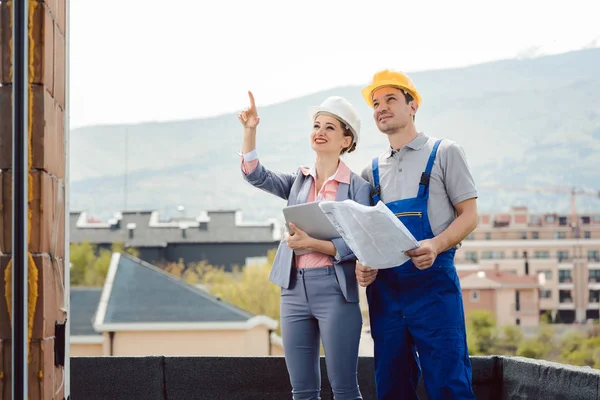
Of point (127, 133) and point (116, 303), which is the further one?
point (127, 133)

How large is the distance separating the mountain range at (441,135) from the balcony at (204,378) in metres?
62.0

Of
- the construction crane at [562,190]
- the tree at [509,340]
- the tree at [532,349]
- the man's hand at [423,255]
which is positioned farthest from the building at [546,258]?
the man's hand at [423,255]

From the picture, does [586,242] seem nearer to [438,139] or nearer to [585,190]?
[585,190]

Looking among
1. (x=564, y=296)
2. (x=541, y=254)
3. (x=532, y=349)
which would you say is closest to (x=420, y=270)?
(x=532, y=349)

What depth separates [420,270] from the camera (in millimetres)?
1940

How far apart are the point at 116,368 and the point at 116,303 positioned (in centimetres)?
4114

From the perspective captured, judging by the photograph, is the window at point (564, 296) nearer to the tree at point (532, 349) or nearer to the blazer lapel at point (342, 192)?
the tree at point (532, 349)

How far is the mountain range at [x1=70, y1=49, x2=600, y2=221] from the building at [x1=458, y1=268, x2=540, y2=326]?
11.3 m

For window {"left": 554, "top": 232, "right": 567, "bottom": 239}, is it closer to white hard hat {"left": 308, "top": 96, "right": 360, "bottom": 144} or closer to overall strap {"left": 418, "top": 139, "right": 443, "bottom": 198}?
white hard hat {"left": 308, "top": 96, "right": 360, "bottom": 144}

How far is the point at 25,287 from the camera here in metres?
1.35

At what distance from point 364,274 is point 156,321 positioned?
139ft

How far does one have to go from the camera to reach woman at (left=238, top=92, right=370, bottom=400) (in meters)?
2.02

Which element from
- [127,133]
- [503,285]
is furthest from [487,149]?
[127,133]

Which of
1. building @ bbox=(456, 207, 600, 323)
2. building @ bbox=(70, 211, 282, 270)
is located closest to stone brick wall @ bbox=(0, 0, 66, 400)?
building @ bbox=(70, 211, 282, 270)
